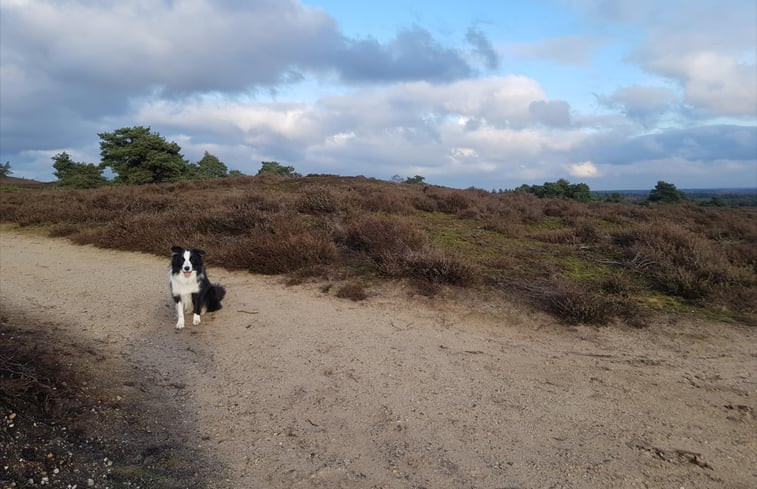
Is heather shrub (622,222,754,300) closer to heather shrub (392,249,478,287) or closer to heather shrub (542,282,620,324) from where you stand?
heather shrub (542,282,620,324)

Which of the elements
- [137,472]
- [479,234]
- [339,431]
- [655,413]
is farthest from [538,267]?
[137,472]

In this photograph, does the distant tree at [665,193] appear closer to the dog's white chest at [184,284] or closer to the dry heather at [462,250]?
the dry heather at [462,250]

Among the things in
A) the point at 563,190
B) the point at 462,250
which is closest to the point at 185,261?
the point at 462,250

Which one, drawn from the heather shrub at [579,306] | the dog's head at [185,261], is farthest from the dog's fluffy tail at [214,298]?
the heather shrub at [579,306]

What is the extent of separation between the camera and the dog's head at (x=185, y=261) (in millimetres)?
5266

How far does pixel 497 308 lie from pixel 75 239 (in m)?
10.4

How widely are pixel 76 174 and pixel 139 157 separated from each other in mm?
7377

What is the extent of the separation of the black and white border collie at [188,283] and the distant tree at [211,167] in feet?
114

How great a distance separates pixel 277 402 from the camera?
383 centimetres

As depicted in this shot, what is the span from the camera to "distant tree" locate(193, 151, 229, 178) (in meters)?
38.8

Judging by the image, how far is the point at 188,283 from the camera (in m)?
5.36

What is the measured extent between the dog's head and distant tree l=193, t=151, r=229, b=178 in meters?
35.0

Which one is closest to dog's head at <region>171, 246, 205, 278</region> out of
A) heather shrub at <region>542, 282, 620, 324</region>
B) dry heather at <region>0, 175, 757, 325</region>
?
dry heather at <region>0, 175, 757, 325</region>

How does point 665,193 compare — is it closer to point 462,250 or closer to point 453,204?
point 453,204
